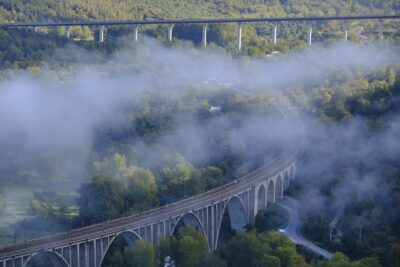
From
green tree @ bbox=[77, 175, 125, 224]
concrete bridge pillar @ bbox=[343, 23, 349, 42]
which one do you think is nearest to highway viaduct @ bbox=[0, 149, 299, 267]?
green tree @ bbox=[77, 175, 125, 224]

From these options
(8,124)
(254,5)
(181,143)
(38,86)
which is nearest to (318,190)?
(181,143)

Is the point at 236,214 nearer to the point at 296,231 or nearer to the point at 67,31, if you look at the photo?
the point at 296,231

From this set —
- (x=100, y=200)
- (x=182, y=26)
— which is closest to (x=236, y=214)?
(x=100, y=200)

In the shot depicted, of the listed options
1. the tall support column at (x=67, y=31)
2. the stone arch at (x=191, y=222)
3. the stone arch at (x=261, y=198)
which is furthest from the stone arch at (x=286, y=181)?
the tall support column at (x=67, y=31)

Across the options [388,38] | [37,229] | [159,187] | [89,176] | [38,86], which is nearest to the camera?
[37,229]

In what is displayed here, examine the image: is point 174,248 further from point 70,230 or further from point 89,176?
point 89,176

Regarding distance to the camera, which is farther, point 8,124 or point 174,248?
point 8,124

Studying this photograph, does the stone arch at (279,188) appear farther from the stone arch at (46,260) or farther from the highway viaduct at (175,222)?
the stone arch at (46,260)
